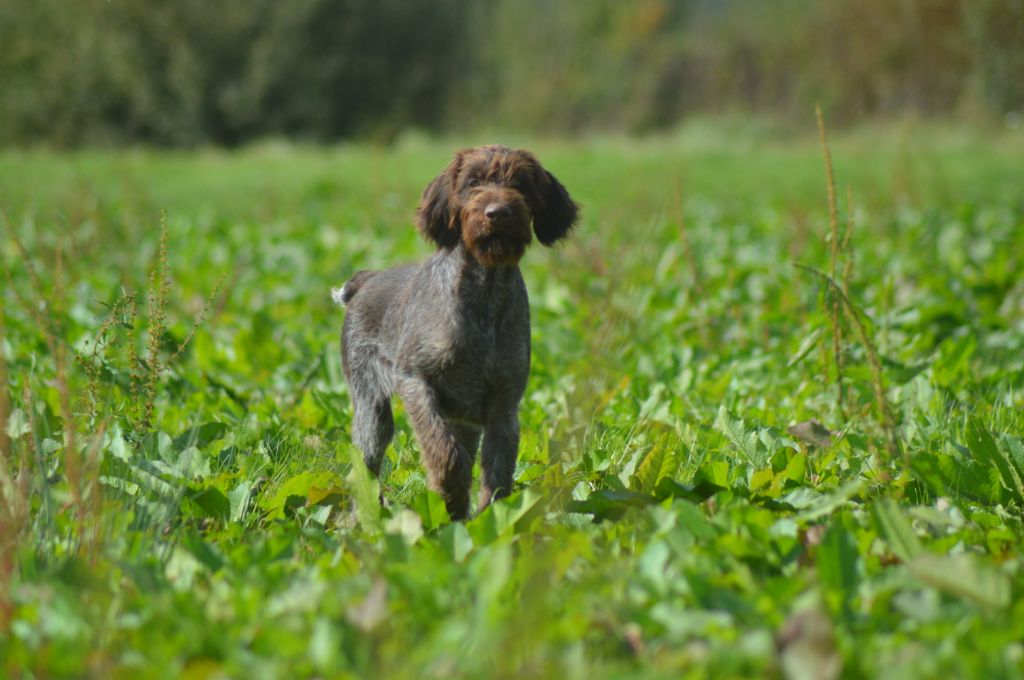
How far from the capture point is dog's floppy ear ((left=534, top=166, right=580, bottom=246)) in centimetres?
462

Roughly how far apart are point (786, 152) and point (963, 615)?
2683 cm

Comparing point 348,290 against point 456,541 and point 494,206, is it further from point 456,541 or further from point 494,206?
point 456,541

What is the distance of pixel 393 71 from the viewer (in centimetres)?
4744

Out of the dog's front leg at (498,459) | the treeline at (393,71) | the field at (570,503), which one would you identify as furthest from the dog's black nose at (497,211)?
the treeline at (393,71)

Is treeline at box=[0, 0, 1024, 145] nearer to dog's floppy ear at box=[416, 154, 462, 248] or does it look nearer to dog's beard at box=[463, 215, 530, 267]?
A: dog's floppy ear at box=[416, 154, 462, 248]

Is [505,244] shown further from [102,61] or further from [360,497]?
[102,61]

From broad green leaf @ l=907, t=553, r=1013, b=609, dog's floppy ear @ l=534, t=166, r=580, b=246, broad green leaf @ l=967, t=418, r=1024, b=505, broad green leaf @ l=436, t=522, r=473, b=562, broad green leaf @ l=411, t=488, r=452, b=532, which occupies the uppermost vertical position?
dog's floppy ear @ l=534, t=166, r=580, b=246

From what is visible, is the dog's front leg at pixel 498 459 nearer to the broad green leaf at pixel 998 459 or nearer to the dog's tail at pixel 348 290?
the dog's tail at pixel 348 290

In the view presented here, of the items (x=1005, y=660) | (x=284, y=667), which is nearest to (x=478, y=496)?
(x=284, y=667)

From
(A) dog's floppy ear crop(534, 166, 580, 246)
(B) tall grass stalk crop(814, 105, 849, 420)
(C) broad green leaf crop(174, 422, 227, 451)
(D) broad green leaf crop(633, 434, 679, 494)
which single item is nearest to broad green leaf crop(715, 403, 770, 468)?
(D) broad green leaf crop(633, 434, 679, 494)

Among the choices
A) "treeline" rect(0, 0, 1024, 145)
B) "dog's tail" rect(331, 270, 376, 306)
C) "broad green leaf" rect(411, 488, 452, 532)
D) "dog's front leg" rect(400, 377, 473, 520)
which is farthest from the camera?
"treeline" rect(0, 0, 1024, 145)

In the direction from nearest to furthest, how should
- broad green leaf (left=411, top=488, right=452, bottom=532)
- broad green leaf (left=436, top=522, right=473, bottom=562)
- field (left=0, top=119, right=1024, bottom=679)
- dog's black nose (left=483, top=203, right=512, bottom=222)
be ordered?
field (left=0, top=119, right=1024, bottom=679), broad green leaf (left=436, top=522, right=473, bottom=562), broad green leaf (left=411, top=488, right=452, bottom=532), dog's black nose (left=483, top=203, right=512, bottom=222)

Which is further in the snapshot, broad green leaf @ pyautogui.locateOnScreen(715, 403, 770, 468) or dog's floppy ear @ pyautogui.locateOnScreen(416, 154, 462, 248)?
dog's floppy ear @ pyautogui.locateOnScreen(416, 154, 462, 248)

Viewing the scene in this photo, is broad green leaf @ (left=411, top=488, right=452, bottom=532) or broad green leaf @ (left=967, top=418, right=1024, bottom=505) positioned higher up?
broad green leaf @ (left=967, top=418, right=1024, bottom=505)
